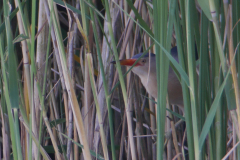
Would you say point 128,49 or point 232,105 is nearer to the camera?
point 232,105

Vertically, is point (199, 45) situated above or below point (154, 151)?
above

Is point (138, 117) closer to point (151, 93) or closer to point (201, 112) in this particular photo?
point (151, 93)

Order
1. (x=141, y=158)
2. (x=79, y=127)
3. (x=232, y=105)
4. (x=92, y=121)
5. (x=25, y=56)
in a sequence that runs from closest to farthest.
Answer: (x=232, y=105), (x=79, y=127), (x=25, y=56), (x=92, y=121), (x=141, y=158)

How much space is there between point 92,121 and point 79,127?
0.86 feet

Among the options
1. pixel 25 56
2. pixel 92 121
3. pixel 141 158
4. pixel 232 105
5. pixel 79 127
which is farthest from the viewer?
pixel 141 158

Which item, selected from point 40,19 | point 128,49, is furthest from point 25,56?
point 128,49

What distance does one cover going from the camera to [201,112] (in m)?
0.56

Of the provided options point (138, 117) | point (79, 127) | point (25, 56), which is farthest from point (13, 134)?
point (138, 117)

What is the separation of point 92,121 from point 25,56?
0.28 metres

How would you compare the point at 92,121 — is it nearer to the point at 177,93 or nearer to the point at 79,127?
the point at 79,127

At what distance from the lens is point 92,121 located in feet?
2.88

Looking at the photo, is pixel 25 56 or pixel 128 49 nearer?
pixel 25 56

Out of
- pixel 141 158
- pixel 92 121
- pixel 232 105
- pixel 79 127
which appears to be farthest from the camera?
pixel 141 158

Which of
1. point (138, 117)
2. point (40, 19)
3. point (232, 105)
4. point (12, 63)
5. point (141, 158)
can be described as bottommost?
point (141, 158)
